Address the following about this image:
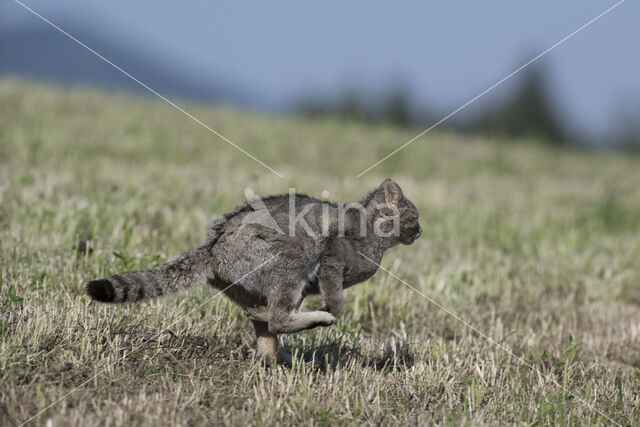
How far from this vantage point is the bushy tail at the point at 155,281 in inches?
130

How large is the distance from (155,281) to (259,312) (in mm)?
658

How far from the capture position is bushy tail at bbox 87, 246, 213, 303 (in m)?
3.31

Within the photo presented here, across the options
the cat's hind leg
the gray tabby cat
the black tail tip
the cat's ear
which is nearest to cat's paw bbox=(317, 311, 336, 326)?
the gray tabby cat

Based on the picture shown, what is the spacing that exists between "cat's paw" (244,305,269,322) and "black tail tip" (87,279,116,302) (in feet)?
2.96

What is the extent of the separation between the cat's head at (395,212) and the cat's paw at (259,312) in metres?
0.93

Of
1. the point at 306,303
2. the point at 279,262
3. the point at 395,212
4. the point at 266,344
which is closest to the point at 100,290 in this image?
the point at 279,262

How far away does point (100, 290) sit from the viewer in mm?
3273

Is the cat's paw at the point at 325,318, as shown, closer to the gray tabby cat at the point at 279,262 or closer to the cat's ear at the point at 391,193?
the gray tabby cat at the point at 279,262

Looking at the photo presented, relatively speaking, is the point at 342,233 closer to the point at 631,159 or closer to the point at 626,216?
the point at 626,216

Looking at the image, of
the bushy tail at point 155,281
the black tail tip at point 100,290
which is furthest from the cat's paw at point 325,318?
the black tail tip at point 100,290

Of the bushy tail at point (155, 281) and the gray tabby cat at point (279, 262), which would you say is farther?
the gray tabby cat at point (279, 262)

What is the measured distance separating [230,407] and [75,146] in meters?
8.78

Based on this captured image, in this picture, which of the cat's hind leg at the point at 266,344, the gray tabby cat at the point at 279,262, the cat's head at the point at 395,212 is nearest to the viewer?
the gray tabby cat at the point at 279,262

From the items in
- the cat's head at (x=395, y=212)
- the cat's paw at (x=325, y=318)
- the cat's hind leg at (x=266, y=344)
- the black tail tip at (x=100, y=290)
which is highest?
the cat's head at (x=395, y=212)
